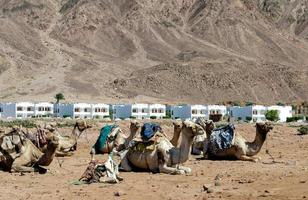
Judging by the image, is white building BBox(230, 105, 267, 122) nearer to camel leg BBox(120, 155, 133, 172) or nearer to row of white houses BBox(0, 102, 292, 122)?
row of white houses BBox(0, 102, 292, 122)

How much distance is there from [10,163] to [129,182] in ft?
10.4

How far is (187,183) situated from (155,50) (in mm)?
140773

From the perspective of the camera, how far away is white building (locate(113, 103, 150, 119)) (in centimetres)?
8375

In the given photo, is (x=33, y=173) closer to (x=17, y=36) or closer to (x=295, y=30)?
(x=17, y=36)

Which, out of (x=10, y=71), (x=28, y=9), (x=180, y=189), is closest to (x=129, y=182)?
(x=180, y=189)

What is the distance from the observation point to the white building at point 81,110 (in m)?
82.9

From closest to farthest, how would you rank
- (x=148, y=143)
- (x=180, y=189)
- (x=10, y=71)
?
(x=180, y=189) < (x=148, y=143) < (x=10, y=71)

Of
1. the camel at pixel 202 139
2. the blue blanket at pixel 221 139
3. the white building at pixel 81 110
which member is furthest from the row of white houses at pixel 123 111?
the blue blanket at pixel 221 139

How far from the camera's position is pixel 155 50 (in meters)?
153

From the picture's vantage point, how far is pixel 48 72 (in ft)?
425

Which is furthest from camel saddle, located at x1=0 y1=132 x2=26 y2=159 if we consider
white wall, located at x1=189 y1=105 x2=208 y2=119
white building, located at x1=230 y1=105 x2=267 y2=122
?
white wall, located at x1=189 y1=105 x2=208 y2=119

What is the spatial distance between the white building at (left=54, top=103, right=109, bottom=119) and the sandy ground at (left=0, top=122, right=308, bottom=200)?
215 feet

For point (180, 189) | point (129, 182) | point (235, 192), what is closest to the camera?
point (235, 192)

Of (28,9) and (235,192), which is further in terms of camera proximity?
(28,9)
